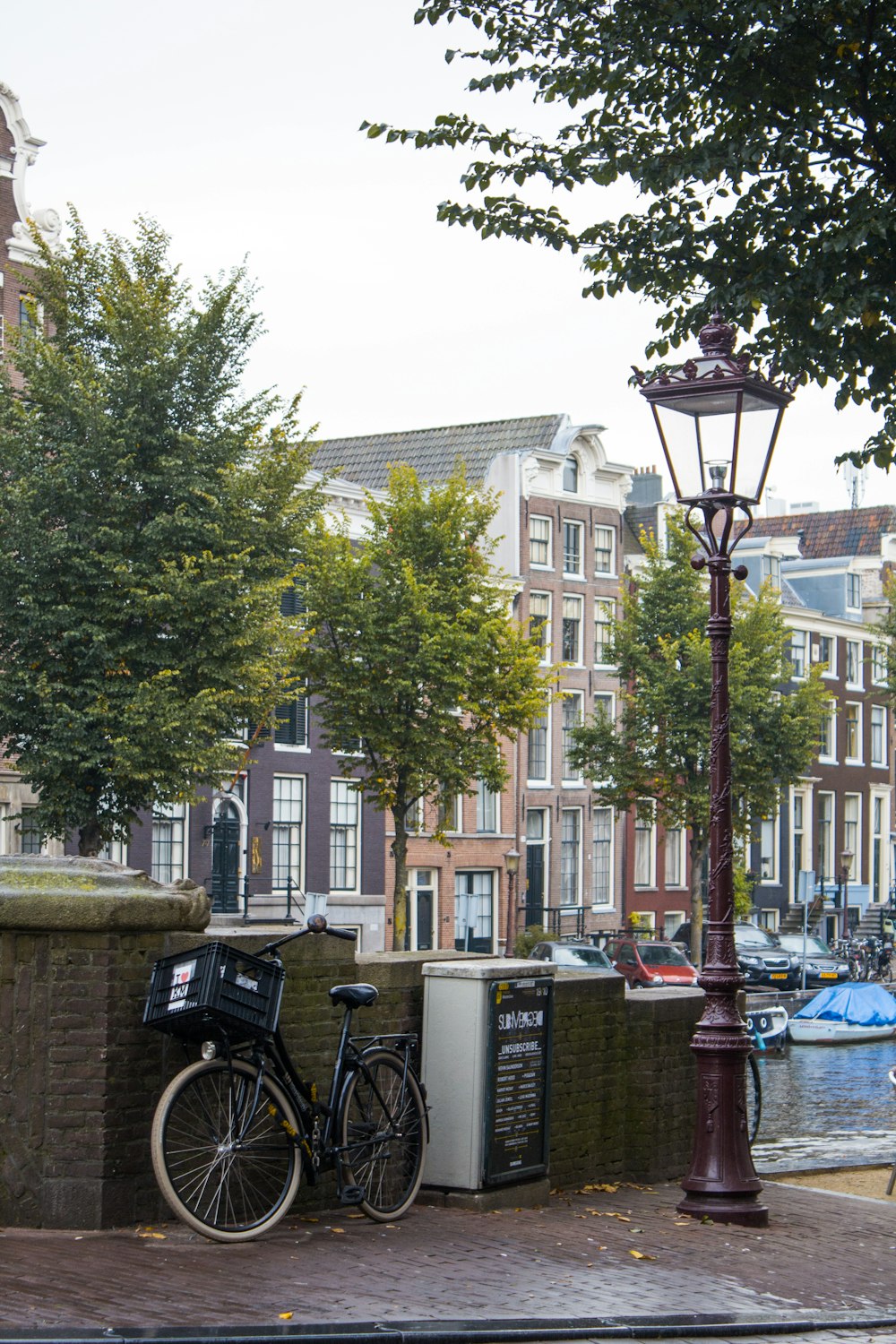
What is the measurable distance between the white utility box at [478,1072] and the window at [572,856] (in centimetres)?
4269

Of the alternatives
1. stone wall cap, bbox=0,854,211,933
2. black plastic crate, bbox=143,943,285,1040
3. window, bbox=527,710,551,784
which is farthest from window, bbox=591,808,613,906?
black plastic crate, bbox=143,943,285,1040

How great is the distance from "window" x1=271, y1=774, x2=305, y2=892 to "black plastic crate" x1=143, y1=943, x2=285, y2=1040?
3451 cm

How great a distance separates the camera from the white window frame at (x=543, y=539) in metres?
51.7

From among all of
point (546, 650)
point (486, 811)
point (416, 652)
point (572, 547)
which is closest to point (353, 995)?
point (416, 652)

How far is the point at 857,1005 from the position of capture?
3456 cm

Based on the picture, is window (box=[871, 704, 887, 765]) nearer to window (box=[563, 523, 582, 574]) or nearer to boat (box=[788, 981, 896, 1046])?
window (box=[563, 523, 582, 574])

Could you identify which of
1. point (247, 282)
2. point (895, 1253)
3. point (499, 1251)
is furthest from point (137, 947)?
point (247, 282)

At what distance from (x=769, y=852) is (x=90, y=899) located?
5734 cm

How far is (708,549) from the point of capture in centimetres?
1141

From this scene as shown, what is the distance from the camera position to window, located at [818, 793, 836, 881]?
219 ft

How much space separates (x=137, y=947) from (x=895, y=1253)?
4.59 meters

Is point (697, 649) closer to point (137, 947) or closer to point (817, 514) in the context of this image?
point (817, 514)

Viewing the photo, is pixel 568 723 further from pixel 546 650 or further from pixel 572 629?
pixel 546 650

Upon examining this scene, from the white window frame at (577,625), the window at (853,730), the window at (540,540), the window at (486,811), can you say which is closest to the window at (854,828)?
the window at (853,730)
